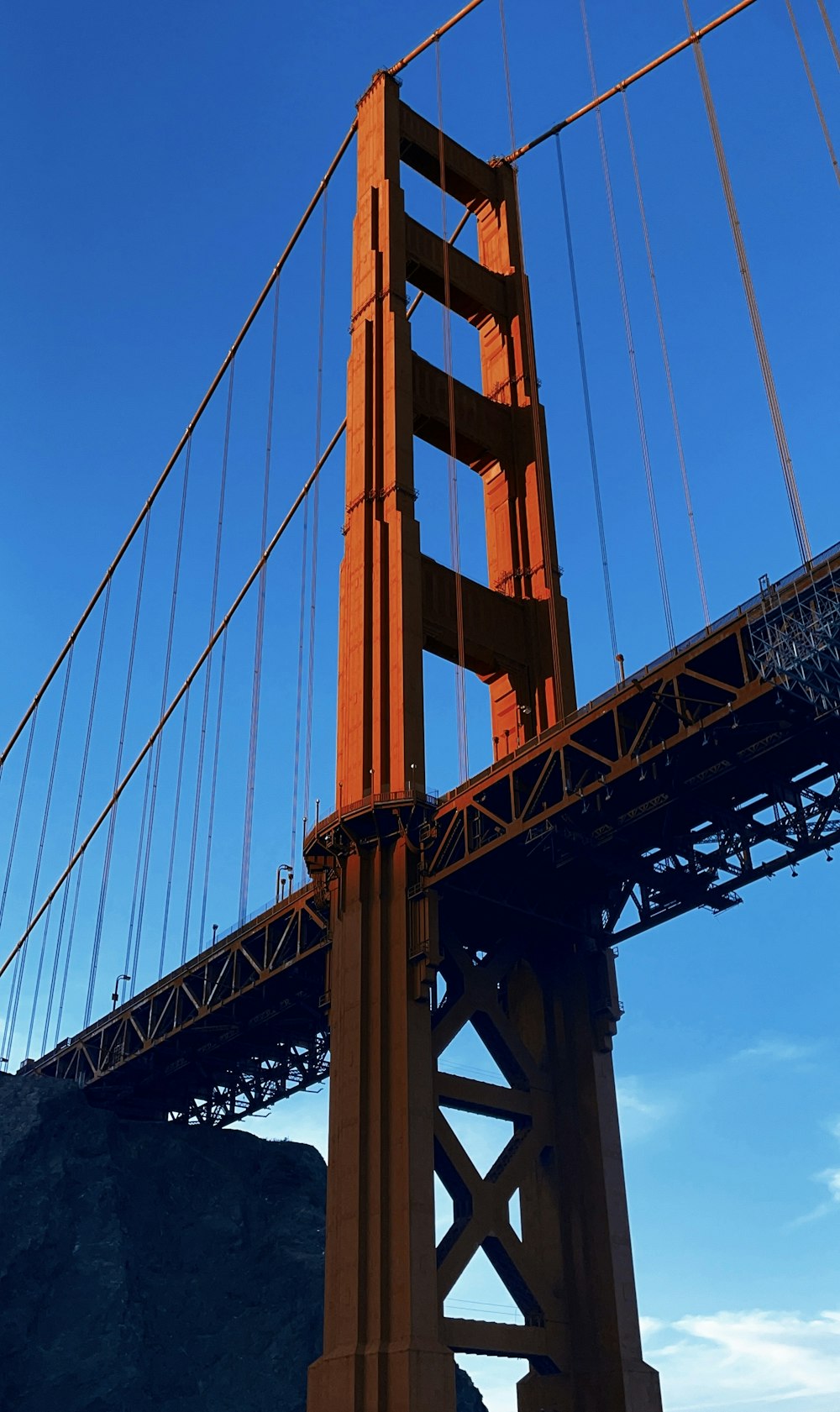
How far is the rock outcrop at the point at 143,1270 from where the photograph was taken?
2239 inches

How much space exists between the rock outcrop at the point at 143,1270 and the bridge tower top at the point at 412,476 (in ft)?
101

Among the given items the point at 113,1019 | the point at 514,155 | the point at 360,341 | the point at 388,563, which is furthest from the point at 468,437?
the point at 113,1019

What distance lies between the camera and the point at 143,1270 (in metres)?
60.7

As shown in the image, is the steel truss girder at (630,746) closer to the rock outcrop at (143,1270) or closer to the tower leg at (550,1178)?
the tower leg at (550,1178)

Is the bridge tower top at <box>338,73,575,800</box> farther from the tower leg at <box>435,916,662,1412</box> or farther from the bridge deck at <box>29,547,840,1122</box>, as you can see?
the tower leg at <box>435,916,662,1412</box>

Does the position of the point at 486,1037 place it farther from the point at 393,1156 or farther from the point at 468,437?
the point at 468,437

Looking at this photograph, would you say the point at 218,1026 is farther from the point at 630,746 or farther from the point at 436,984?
the point at 630,746

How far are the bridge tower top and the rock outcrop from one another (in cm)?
3070

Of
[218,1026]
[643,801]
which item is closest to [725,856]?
[643,801]

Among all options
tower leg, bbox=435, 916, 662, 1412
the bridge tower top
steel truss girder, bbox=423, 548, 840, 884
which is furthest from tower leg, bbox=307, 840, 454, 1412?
the bridge tower top

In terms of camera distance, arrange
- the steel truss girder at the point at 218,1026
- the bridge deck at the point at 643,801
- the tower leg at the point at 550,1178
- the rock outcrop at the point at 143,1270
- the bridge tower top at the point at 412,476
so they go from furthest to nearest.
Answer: the rock outcrop at the point at 143,1270 < the steel truss girder at the point at 218,1026 < the bridge tower top at the point at 412,476 < the tower leg at the point at 550,1178 < the bridge deck at the point at 643,801

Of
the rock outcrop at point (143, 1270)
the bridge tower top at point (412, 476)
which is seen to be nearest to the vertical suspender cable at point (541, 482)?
the bridge tower top at point (412, 476)

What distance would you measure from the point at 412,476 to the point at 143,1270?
126ft

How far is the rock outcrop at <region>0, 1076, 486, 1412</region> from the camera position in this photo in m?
56.9
